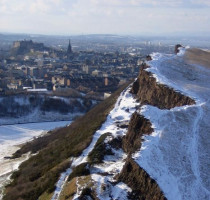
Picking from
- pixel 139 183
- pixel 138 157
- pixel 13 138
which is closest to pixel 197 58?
pixel 13 138

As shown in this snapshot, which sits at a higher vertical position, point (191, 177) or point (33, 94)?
point (191, 177)

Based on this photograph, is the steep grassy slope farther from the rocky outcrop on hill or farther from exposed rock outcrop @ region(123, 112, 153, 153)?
the rocky outcrop on hill

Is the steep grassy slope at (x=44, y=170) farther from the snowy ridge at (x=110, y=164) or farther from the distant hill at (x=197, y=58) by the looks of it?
the distant hill at (x=197, y=58)

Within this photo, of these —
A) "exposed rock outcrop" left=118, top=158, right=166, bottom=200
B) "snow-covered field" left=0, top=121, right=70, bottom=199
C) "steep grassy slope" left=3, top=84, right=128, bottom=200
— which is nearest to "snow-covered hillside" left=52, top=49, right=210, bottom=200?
"exposed rock outcrop" left=118, top=158, right=166, bottom=200

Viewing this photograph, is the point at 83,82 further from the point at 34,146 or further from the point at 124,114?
the point at 124,114

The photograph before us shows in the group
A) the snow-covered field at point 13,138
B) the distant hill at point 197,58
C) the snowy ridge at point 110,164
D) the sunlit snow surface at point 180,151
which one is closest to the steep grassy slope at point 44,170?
the snowy ridge at point 110,164

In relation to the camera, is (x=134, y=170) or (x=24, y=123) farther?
(x=24, y=123)

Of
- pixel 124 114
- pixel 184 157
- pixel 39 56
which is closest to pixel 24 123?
pixel 124 114
